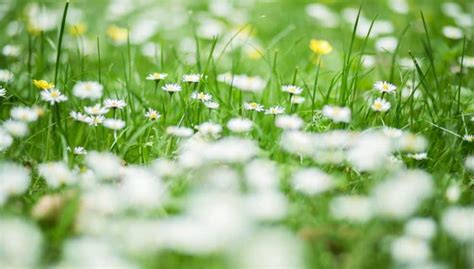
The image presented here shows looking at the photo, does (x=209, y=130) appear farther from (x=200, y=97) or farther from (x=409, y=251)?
(x=409, y=251)

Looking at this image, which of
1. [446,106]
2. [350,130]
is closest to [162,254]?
[350,130]

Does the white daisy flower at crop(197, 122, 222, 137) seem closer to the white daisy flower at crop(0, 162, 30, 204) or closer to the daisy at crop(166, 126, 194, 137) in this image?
the daisy at crop(166, 126, 194, 137)

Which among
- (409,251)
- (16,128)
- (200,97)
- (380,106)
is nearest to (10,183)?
(16,128)

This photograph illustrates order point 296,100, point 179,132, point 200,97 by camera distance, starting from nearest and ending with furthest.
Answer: point 179,132 → point 200,97 → point 296,100

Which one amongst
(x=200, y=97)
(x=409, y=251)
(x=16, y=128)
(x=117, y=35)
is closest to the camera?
(x=409, y=251)

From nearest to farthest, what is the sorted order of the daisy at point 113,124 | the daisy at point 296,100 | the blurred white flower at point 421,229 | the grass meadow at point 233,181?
the grass meadow at point 233,181
the blurred white flower at point 421,229
the daisy at point 113,124
the daisy at point 296,100

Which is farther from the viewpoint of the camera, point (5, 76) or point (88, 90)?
point (5, 76)

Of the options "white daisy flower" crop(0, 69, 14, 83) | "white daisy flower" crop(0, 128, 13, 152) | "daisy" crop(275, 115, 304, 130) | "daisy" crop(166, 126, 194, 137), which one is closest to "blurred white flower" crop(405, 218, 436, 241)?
"daisy" crop(275, 115, 304, 130)

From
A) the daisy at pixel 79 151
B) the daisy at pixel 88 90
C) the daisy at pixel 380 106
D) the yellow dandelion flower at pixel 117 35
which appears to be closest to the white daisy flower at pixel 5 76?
the daisy at pixel 88 90

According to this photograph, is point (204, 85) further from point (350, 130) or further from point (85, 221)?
point (85, 221)

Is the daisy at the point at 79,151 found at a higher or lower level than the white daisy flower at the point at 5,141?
lower

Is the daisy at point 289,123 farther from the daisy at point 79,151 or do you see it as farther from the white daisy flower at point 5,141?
the white daisy flower at point 5,141
